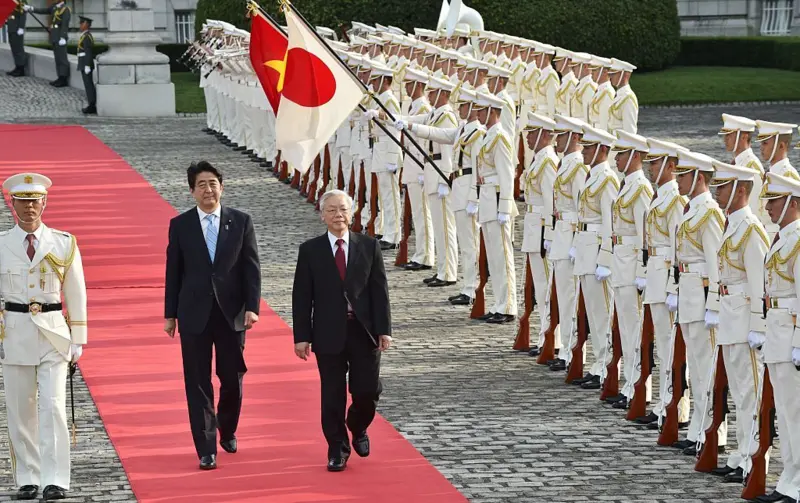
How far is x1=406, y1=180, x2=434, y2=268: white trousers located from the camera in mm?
16516

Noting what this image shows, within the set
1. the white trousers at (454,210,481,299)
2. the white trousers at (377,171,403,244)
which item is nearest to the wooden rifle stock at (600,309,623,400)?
the white trousers at (454,210,481,299)

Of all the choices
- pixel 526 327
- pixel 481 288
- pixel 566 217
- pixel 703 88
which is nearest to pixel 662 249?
pixel 566 217

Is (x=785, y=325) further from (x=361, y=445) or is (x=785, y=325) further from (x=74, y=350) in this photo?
(x=74, y=350)

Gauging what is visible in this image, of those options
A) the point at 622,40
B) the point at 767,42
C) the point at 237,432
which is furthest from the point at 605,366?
the point at 767,42

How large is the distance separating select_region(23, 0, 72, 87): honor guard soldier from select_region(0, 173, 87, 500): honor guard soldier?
2483cm

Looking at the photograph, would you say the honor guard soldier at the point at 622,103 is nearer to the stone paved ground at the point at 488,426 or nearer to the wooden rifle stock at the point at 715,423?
the stone paved ground at the point at 488,426

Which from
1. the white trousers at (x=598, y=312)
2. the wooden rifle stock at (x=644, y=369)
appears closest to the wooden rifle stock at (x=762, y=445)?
the wooden rifle stock at (x=644, y=369)

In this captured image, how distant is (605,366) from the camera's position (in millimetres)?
11609

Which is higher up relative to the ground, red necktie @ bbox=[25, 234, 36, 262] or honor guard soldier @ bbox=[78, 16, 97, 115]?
red necktie @ bbox=[25, 234, 36, 262]

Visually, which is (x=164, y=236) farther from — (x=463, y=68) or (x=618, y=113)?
(x=618, y=113)

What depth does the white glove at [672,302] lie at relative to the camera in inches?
406

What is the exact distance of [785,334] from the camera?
8.94m

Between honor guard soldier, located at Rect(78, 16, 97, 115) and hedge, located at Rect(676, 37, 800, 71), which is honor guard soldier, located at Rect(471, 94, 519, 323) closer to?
honor guard soldier, located at Rect(78, 16, 97, 115)

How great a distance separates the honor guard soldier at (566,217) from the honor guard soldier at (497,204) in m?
1.53
